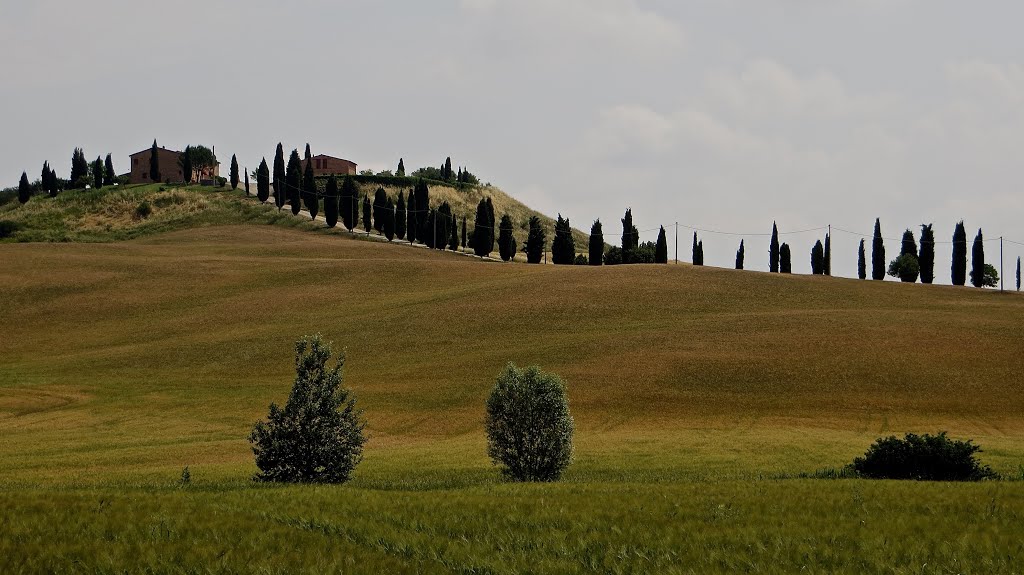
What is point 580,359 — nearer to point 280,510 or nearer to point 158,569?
point 280,510

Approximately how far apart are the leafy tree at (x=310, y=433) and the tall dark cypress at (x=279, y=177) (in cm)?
16118

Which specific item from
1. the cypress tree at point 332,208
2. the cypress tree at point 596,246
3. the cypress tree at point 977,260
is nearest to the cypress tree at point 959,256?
the cypress tree at point 977,260

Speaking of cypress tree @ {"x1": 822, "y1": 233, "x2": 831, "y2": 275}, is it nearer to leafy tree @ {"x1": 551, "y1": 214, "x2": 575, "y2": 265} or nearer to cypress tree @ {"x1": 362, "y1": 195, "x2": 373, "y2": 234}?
leafy tree @ {"x1": 551, "y1": 214, "x2": 575, "y2": 265}

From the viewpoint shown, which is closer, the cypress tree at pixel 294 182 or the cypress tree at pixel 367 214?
the cypress tree at pixel 367 214

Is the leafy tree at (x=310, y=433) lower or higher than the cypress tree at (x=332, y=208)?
lower

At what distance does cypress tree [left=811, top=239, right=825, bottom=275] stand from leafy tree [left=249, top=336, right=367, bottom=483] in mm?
104304

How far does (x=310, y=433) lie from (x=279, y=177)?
16464 centimetres

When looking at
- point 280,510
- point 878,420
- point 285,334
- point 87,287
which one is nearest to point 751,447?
point 878,420

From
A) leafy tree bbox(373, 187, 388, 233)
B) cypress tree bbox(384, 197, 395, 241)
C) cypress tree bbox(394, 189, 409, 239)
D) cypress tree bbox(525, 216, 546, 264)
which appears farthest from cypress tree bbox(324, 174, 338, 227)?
cypress tree bbox(525, 216, 546, 264)

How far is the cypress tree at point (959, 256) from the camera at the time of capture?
11612cm

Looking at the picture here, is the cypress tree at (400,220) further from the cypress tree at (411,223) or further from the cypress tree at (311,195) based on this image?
the cypress tree at (311,195)

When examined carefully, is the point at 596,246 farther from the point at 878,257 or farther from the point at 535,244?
the point at 878,257

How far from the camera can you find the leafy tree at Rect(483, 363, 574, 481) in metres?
35.1

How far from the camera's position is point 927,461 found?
99.1 feet
